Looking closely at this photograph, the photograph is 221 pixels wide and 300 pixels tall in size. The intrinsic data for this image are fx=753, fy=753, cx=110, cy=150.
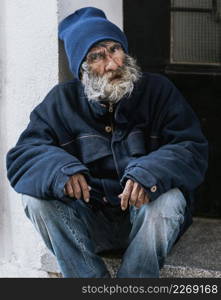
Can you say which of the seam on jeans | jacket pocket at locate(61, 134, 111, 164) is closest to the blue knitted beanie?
jacket pocket at locate(61, 134, 111, 164)

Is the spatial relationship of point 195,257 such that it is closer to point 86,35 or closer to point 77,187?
point 77,187

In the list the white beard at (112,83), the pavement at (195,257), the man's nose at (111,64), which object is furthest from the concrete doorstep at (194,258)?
the man's nose at (111,64)

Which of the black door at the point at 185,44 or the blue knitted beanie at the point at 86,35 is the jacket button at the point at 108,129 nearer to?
the blue knitted beanie at the point at 86,35

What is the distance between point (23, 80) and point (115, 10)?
59 centimetres

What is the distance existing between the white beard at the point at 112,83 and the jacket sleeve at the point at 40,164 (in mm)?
258

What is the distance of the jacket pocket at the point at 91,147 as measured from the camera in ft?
10.9

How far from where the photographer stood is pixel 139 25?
3941mm

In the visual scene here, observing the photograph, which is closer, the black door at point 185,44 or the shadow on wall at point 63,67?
the shadow on wall at point 63,67

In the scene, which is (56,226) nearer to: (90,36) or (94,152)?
(94,152)

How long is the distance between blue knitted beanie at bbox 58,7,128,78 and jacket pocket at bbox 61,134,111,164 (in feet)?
0.97

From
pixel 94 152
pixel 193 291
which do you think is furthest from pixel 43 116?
pixel 193 291

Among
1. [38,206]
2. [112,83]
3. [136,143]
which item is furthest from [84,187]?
[112,83]

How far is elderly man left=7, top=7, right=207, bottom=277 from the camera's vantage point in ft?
10.00

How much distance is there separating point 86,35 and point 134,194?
771 mm
